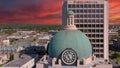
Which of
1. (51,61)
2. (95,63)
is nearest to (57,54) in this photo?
(51,61)

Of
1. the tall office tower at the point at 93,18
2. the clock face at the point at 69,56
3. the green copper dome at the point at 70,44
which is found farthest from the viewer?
the tall office tower at the point at 93,18

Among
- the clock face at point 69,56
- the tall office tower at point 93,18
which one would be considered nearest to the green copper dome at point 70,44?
the clock face at point 69,56

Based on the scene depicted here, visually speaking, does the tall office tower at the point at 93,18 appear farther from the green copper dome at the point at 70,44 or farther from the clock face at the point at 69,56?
the clock face at the point at 69,56

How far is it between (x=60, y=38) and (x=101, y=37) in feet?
108

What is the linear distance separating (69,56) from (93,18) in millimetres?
36204

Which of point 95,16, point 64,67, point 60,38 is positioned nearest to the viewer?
point 64,67

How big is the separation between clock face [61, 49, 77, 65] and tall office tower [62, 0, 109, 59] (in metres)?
34.2

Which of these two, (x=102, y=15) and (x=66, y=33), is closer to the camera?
(x=66, y=33)

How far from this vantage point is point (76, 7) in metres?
99.2

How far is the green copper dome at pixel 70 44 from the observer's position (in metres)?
68.1

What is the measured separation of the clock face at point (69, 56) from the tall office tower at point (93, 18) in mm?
34188

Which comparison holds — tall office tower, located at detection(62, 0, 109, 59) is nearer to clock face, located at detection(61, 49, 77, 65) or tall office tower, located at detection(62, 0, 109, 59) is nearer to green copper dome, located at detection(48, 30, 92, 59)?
green copper dome, located at detection(48, 30, 92, 59)

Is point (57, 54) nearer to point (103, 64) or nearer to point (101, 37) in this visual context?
point (103, 64)

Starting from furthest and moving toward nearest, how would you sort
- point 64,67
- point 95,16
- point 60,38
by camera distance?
point 95,16, point 60,38, point 64,67
